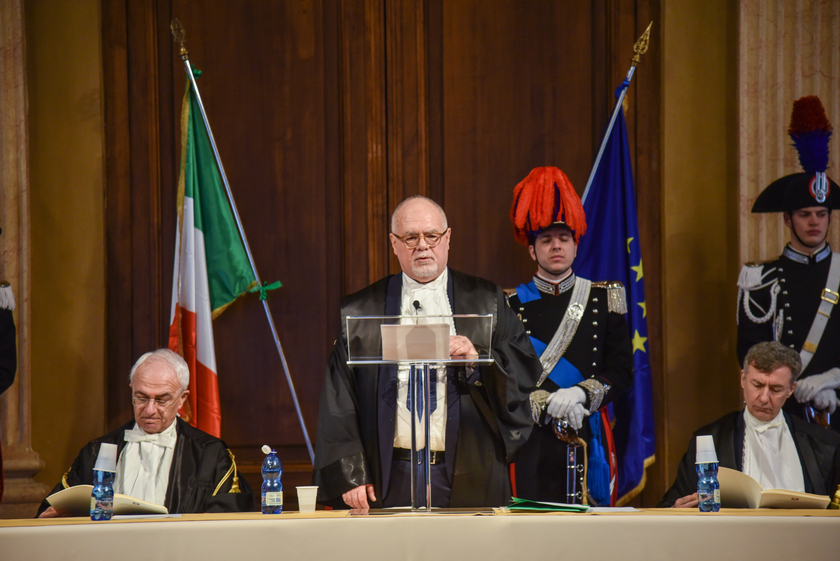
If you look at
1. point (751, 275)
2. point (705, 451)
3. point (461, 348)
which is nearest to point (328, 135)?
point (751, 275)

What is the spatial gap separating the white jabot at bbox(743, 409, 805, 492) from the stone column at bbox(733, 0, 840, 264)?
108cm

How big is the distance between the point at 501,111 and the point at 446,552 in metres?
2.75

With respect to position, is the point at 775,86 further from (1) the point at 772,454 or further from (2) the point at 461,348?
(2) the point at 461,348

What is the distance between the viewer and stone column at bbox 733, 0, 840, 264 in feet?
13.6

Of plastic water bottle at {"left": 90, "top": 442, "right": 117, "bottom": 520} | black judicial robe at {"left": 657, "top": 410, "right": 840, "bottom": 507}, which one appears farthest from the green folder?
plastic water bottle at {"left": 90, "top": 442, "right": 117, "bottom": 520}

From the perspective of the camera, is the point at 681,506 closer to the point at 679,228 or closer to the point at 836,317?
the point at 836,317

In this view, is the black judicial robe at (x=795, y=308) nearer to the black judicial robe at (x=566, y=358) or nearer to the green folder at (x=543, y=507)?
the black judicial robe at (x=566, y=358)

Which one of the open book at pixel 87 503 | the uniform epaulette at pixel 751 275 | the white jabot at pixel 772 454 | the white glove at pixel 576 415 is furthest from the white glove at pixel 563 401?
the open book at pixel 87 503

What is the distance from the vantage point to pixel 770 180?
415 cm

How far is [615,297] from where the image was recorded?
3754 millimetres

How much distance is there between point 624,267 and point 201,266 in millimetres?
1993

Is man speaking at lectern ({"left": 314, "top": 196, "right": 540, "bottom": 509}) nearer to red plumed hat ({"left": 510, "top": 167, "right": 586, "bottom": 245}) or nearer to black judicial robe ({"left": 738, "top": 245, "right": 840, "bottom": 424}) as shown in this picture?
red plumed hat ({"left": 510, "top": 167, "right": 586, "bottom": 245})

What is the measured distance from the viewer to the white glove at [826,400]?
355 cm

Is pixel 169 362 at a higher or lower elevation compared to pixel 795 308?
lower
